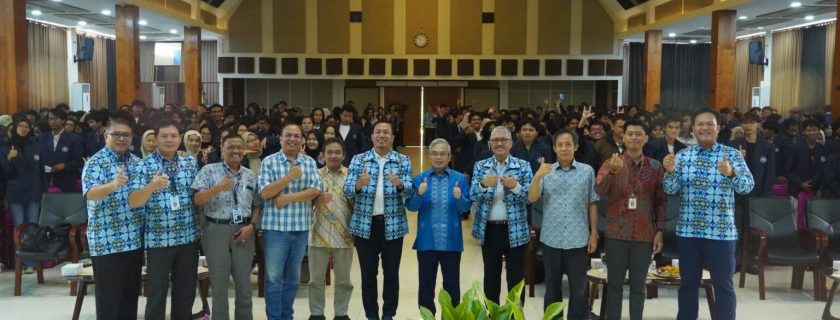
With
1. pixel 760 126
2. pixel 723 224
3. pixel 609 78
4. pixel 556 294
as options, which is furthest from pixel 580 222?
pixel 609 78

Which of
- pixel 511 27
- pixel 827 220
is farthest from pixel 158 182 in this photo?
pixel 511 27

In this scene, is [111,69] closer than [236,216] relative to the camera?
No

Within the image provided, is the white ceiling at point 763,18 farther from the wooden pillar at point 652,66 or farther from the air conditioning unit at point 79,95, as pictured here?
the air conditioning unit at point 79,95

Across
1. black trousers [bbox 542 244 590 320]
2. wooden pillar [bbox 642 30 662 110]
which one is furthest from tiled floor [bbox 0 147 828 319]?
wooden pillar [bbox 642 30 662 110]

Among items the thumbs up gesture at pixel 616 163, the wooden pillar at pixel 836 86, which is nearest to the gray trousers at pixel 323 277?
the thumbs up gesture at pixel 616 163

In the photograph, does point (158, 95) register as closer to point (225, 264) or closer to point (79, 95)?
point (79, 95)

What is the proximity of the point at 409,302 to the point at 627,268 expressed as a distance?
6.49 ft

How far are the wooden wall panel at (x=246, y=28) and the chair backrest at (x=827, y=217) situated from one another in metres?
18.1

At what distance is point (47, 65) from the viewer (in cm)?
1988

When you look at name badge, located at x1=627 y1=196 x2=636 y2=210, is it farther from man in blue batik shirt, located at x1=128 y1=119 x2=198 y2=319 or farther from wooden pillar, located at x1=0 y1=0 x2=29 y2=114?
wooden pillar, located at x1=0 y1=0 x2=29 y2=114

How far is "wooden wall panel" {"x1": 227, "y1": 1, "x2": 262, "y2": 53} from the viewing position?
2264 cm

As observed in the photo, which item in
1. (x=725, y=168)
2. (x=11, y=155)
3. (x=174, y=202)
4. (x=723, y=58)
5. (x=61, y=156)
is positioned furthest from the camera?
(x=723, y=58)

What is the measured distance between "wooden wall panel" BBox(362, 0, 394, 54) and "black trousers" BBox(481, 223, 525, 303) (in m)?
18.6

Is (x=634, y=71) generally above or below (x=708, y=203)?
above
